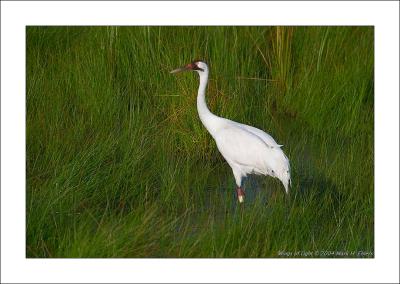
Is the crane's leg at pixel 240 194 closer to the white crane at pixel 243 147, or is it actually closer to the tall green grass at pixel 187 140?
the white crane at pixel 243 147

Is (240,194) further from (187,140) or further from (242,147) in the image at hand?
(187,140)

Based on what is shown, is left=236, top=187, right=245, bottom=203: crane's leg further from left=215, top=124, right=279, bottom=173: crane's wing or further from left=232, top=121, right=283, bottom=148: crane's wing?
left=232, top=121, right=283, bottom=148: crane's wing

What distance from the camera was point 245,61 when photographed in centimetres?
694

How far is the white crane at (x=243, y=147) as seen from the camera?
5574mm

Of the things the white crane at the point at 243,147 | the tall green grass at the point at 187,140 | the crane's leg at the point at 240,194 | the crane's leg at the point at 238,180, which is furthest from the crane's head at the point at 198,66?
the crane's leg at the point at 240,194

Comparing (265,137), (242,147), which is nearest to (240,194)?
(242,147)

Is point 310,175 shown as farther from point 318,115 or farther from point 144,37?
point 144,37

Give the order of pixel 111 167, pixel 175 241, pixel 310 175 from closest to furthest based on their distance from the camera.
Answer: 1. pixel 175 241
2. pixel 111 167
3. pixel 310 175

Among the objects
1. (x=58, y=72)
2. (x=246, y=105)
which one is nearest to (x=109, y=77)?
(x=58, y=72)

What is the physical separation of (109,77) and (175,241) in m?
2.19

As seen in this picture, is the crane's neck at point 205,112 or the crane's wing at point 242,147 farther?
the crane's neck at point 205,112

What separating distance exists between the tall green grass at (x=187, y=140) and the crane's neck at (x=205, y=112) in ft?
1.48

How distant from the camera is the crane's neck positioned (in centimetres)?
591

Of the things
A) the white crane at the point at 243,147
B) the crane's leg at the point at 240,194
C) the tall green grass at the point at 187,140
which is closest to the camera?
the tall green grass at the point at 187,140
